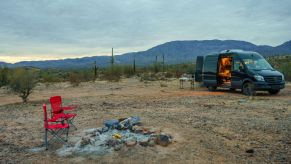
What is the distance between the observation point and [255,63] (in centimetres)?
1806

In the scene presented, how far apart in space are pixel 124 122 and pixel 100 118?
2107 millimetres

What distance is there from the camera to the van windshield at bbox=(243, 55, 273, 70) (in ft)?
58.4

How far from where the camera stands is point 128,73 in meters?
40.3

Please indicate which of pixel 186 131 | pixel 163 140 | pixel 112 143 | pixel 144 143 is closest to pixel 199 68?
pixel 186 131

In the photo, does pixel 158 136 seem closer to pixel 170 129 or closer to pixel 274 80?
pixel 170 129

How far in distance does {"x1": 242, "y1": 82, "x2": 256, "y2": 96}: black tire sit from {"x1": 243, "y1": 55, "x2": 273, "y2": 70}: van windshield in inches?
34.3

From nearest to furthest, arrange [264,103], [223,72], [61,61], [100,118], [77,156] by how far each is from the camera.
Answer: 1. [77,156]
2. [100,118]
3. [264,103]
4. [223,72]
5. [61,61]

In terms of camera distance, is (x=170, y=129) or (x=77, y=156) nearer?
(x=77, y=156)

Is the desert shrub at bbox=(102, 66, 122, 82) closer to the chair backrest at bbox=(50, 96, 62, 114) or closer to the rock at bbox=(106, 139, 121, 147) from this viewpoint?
the chair backrest at bbox=(50, 96, 62, 114)

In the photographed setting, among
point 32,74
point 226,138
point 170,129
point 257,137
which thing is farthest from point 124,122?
point 32,74

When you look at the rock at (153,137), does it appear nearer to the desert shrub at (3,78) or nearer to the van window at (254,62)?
the van window at (254,62)

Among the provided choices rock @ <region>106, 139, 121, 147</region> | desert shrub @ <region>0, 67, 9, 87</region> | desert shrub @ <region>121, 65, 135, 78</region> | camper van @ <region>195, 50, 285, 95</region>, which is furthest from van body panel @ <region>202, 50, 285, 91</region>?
desert shrub @ <region>121, 65, 135, 78</region>

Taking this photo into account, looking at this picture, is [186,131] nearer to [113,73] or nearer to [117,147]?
[117,147]

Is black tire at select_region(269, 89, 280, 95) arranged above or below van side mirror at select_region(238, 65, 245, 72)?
below
